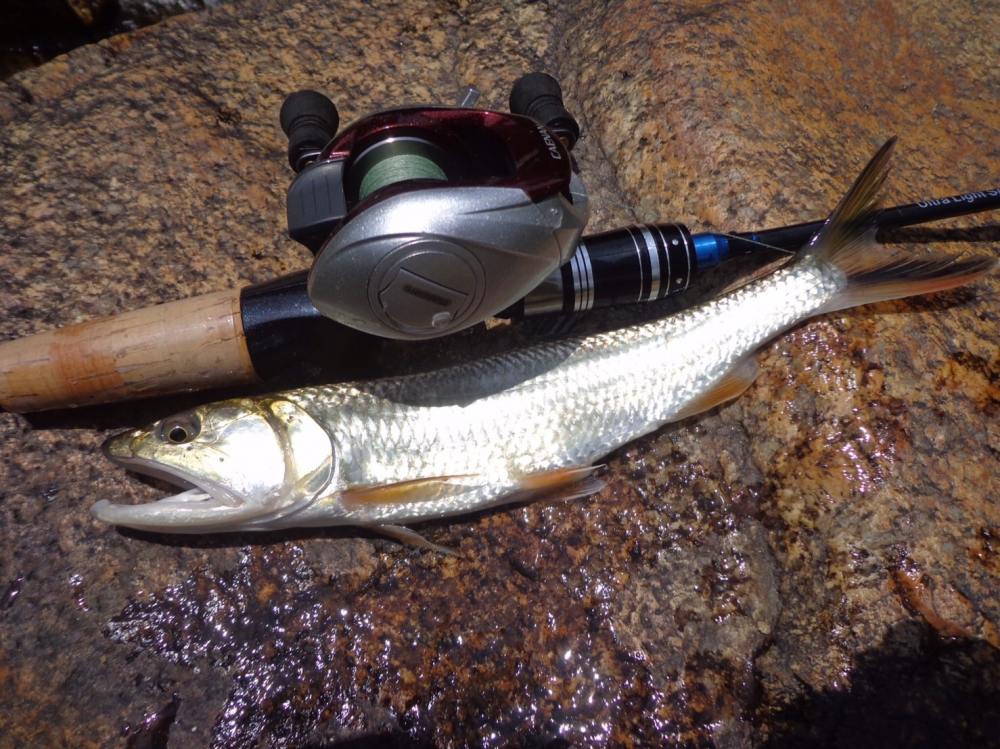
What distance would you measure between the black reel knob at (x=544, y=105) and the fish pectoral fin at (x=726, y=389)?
1.20m

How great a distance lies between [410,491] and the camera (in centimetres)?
260

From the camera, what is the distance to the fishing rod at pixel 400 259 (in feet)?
5.97

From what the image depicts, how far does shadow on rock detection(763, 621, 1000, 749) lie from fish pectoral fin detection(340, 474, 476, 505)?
1.42 m

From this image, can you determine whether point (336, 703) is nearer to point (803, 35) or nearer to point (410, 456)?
point (410, 456)

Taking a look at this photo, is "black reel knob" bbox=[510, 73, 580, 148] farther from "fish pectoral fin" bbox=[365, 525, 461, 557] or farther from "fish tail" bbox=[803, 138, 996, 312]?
"fish pectoral fin" bbox=[365, 525, 461, 557]

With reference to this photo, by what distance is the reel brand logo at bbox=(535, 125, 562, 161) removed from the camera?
2023mm

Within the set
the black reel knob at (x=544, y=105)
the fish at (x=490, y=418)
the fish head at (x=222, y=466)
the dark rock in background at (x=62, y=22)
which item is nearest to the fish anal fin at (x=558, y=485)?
the fish at (x=490, y=418)

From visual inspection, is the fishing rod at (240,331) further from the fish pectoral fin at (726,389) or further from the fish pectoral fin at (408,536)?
the fish pectoral fin at (408,536)

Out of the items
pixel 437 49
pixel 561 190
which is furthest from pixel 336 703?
pixel 437 49

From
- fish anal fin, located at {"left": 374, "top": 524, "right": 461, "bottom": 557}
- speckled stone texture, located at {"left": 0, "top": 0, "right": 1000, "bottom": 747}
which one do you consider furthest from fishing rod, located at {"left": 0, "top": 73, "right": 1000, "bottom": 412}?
fish anal fin, located at {"left": 374, "top": 524, "right": 461, "bottom": 557}

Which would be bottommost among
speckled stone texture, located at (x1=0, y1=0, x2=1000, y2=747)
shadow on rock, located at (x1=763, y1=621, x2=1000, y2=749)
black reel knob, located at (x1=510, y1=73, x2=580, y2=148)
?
shadow on rock, located at (x1=763, y1=621, x2=1000, y2=749)

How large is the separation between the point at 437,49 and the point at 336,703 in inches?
141

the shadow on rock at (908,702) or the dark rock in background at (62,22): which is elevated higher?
the dark rock in background at (62,22)

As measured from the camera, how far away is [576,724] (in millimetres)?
2377
